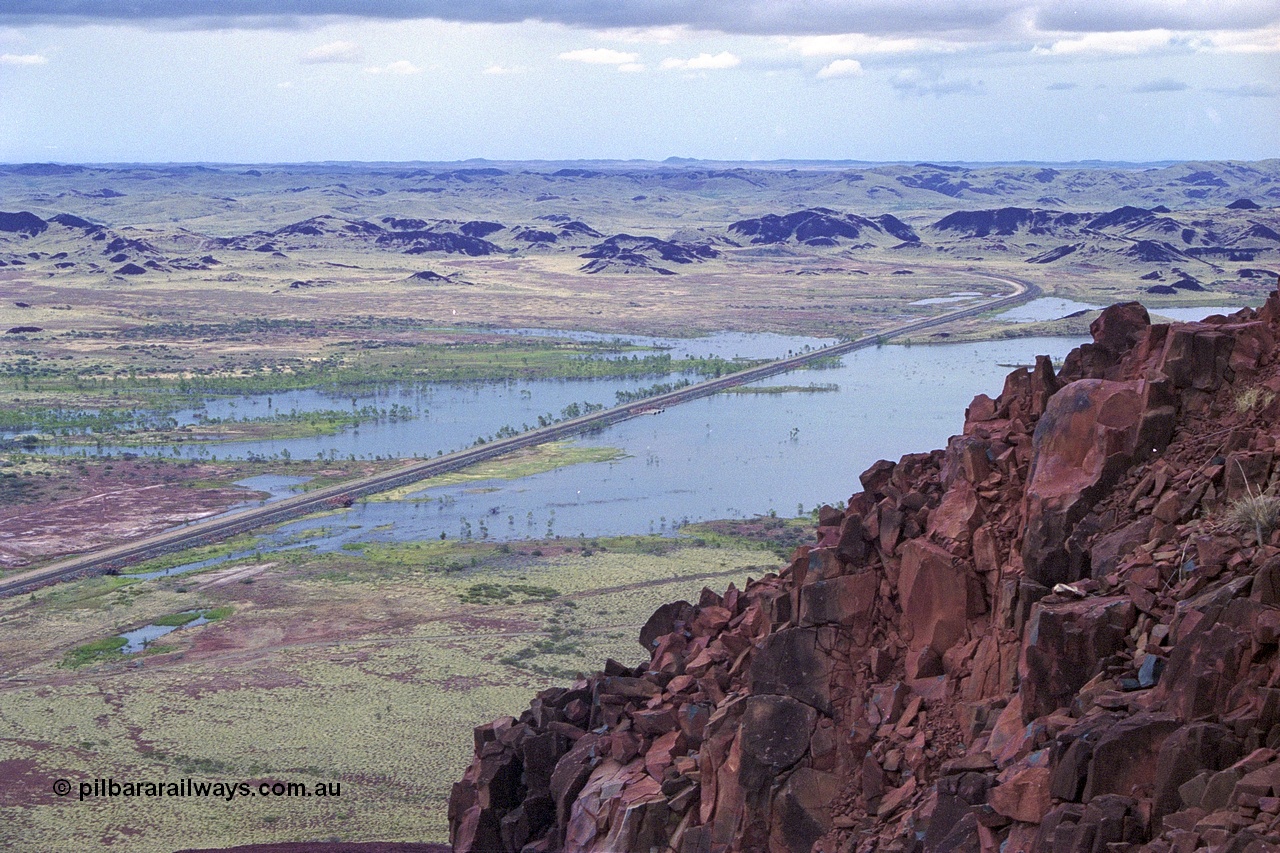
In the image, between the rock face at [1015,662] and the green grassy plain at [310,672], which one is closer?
Answer: the rock face at [1015,662]

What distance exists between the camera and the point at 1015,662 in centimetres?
1534

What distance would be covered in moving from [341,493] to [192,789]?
1323 inches

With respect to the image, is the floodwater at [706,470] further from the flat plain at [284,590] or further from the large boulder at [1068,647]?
the large boulder at [1068,647]

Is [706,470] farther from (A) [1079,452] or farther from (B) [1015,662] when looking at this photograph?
(B) [1015,662]

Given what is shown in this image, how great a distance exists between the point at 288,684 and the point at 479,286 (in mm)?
131056

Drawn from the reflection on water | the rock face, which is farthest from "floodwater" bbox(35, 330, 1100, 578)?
the rock face

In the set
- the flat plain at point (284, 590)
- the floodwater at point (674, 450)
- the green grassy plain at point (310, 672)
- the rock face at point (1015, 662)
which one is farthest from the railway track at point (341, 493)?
the rock face at point (1015, 662)

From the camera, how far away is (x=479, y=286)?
6629 inches

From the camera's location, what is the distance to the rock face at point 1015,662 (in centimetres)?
1237

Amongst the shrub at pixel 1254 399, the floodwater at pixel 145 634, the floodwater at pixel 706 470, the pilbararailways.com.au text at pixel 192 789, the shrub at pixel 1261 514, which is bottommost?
the floodwater at pixel 145 634

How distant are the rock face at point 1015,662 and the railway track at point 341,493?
1401 inches

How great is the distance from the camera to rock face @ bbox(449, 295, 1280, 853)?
40.6 ft

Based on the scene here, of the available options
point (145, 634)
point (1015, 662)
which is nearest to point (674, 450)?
point (145, 634)

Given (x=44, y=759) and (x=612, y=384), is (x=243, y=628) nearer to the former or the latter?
(x=44, y=759)
